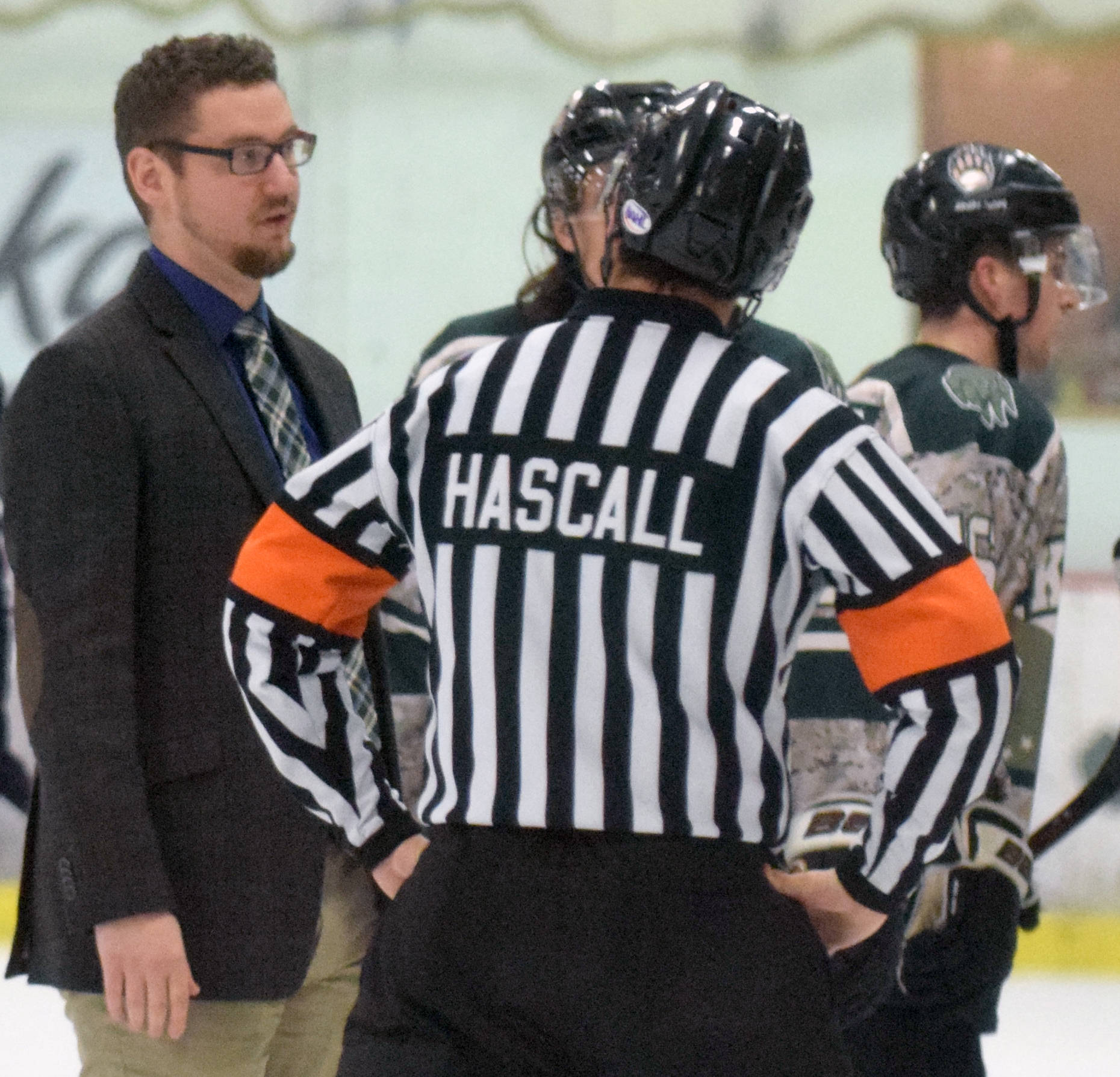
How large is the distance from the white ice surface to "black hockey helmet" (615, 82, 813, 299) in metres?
2.61

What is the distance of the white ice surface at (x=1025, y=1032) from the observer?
11.5 feet

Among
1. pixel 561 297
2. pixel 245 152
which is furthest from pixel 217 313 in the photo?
pixel 561 297

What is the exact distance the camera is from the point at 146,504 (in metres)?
1.69

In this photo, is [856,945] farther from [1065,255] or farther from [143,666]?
[1065,255]

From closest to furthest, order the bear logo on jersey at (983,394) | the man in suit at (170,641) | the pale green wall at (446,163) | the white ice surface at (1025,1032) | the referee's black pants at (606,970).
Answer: the referee's black pants at (606,970), the man in suit at (170,641), the bear logo on jersey at (983,394), the white ice surface at (1025,1032), the pale green wall at (446,163)

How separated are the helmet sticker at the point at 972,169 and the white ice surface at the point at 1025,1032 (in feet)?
6.36

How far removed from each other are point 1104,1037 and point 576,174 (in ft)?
8.05

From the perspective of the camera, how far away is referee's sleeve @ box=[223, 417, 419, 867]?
1.35m

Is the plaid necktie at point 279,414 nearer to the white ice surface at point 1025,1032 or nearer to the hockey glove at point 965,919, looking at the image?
the hockey glove at point 965,919

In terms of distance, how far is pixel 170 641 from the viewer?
171 cm

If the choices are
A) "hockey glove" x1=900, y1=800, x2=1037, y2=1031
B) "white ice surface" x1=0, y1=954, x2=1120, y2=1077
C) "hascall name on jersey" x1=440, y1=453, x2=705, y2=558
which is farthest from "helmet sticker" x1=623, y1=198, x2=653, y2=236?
"white ice surface" x1=0, y1=954, x2=1120, y2=1077

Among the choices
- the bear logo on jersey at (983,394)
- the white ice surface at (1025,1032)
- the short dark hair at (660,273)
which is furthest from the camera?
the white ice surface at (1025,1032)

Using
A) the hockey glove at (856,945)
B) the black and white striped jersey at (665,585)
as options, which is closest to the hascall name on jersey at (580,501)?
the black and white striped jersey at (665,585)

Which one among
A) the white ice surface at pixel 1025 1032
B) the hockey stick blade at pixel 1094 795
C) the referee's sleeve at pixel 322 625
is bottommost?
the white ice surface at pixel 1025 1032
